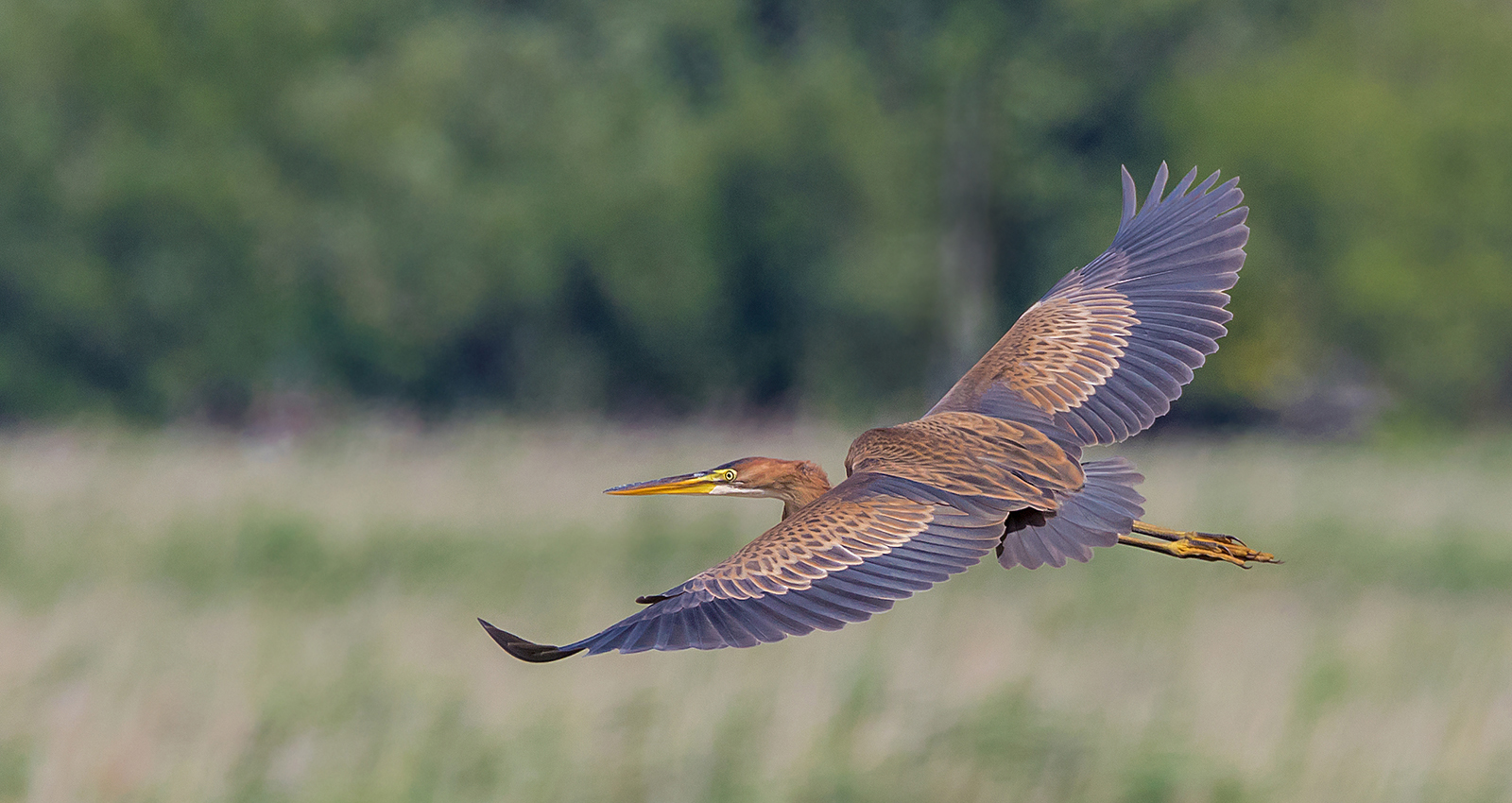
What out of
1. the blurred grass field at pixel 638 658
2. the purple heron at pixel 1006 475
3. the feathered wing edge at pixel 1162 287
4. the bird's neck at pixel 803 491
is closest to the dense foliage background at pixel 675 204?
the blurred grass field at pixel 638 658

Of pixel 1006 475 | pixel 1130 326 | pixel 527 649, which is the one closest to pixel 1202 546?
pixel 1006 475

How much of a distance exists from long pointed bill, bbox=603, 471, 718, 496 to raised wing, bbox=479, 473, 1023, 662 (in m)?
0.11

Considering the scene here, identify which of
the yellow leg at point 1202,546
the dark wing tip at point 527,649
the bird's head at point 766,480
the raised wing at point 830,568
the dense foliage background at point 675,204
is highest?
the dense foliage background at point 675,204

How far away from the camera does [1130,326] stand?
3.24m

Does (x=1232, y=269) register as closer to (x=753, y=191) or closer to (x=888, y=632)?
(x=888, y=632)

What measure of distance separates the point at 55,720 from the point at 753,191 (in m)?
18.7

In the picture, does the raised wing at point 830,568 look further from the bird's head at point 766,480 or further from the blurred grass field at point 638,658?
the blurred grass field at point 638,658

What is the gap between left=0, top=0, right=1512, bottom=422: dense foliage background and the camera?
72.4 feet

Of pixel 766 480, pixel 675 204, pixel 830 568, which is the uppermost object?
pixel 675 204

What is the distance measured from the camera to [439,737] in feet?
17.7

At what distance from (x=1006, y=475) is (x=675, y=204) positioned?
67.3 ft

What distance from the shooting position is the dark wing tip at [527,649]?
2074 millimetres

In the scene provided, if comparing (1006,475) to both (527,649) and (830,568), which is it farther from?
(527,649)

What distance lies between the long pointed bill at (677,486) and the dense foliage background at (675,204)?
19.0 metres
